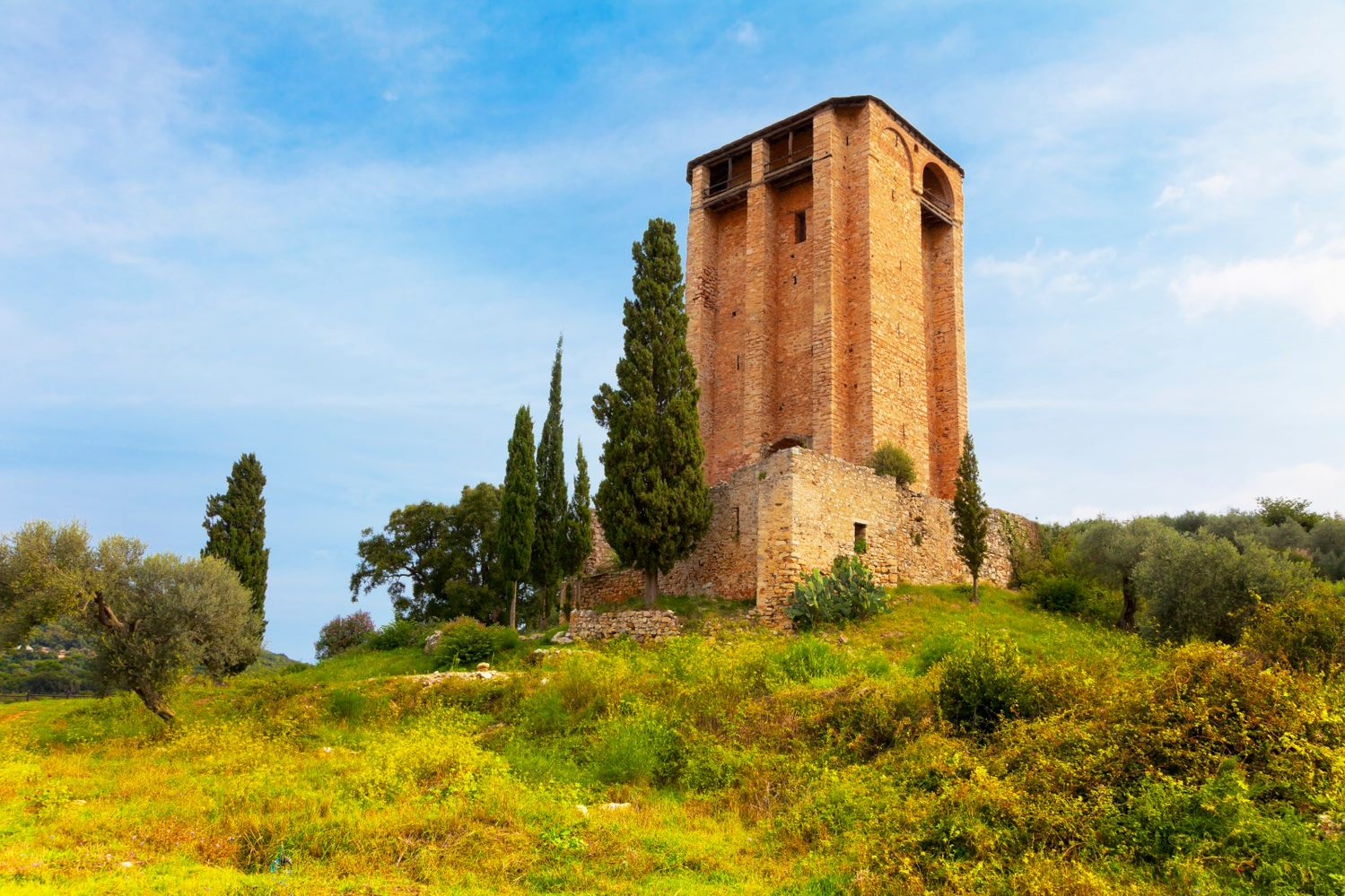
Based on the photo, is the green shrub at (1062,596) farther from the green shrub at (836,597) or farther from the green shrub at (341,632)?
the green shrub at (341,632)

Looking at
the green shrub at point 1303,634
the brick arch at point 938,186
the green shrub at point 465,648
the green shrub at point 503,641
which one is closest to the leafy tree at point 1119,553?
the green shrub at point 1303,634

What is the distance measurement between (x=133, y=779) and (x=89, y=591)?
174 inches

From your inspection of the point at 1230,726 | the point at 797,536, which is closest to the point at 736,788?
the point at 1230,726

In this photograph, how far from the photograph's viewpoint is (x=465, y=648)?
17734mm

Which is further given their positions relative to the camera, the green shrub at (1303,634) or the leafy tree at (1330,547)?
the leafy tree at (1330,547)

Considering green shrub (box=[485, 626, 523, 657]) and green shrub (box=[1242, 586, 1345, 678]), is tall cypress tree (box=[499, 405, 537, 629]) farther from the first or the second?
green shrub (box=[1242, 586, 1345, 678])

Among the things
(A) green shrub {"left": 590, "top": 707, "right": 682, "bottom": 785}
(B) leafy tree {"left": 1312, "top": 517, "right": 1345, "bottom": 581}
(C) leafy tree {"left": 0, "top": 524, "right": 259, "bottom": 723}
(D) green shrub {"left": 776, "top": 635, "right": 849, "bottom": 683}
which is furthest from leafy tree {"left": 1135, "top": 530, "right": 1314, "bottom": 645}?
(C) leafy tree {"left": 0, "top": 524, "right": 259, "bottom": 723}

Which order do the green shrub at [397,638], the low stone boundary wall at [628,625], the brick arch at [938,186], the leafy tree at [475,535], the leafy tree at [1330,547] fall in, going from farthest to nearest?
the leafy tree at [475,535] → the brick arch at [938,186] → the green shrub at [397,638] → the leafy tree at [1330,547] → the low stone boundary wall at [628,625]

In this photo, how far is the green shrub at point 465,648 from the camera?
17.6 m

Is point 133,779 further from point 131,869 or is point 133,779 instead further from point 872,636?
point 872,636

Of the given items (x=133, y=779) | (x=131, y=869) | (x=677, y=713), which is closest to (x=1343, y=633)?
(x=677, y=713)

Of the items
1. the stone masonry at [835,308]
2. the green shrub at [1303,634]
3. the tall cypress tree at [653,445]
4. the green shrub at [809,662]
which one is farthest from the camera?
the stone masonry at [835,308]

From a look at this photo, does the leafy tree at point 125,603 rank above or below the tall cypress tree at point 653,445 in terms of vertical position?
below

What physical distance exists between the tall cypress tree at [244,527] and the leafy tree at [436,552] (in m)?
6.77
